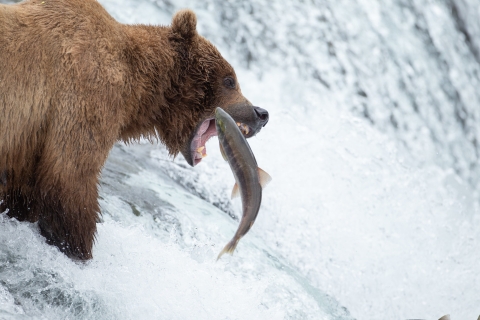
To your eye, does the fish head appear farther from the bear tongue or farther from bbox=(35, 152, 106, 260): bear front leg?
bbox=(35, 152, 106, 260): bear front leg

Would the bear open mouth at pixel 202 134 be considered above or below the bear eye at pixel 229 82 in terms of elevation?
below

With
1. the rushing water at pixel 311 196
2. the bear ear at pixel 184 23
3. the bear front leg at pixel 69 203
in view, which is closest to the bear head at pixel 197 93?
the bear ear at pixel 184 23

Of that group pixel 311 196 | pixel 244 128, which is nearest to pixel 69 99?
pixel 244 128

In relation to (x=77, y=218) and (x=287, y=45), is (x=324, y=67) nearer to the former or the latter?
(x=287, y=45)

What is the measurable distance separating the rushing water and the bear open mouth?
0.70 m

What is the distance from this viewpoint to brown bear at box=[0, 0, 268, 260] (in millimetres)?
3787

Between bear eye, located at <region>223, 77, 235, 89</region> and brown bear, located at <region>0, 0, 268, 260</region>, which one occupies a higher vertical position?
bear eye, located at <region>223, 77, 235, 89</region>

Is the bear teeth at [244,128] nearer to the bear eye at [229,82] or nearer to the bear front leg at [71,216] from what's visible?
the bear eye at [229,82]

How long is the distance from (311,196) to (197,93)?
327cm

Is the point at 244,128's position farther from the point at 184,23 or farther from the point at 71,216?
the point at 71,216

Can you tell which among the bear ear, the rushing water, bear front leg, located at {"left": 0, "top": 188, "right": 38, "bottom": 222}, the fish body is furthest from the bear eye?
bear front leg, located at {"left": 0, "top": 188, "right": 38, "bottom": 222}

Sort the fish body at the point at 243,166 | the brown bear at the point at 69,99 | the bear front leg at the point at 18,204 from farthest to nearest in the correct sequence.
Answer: the bear front leg at the point at 18,204 → the brown bear at the point at 69,99 → the fish body at the point at 243,166

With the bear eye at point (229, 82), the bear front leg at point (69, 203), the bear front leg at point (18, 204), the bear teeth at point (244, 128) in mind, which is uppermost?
the bear eye at point (229, 82)

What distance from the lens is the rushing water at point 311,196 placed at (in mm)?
4402
